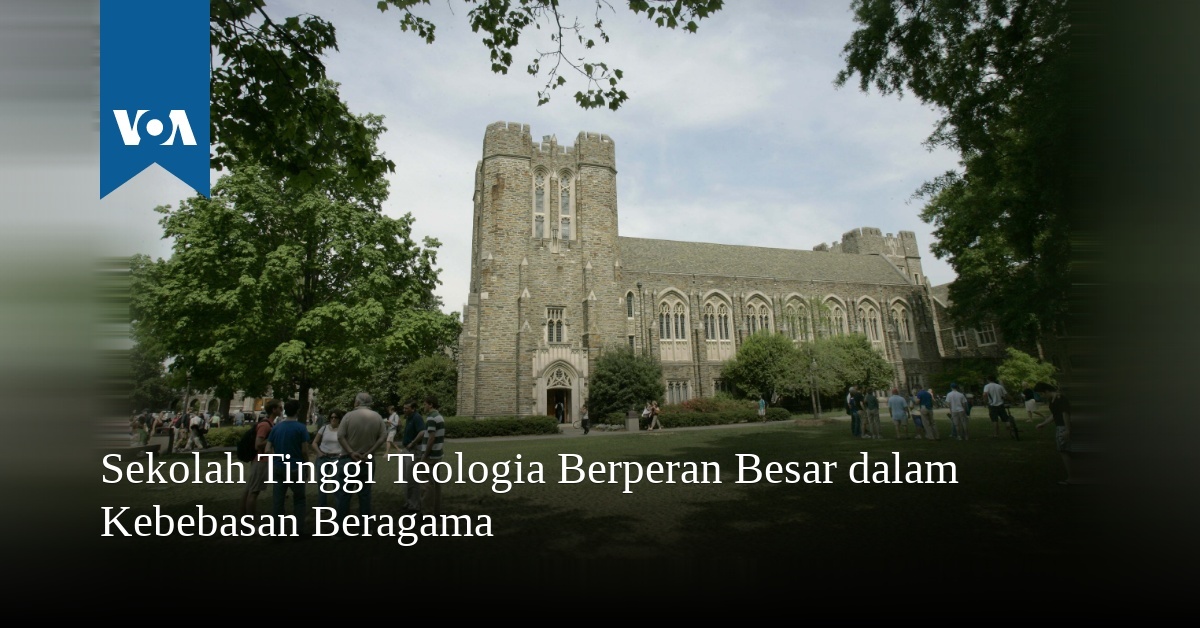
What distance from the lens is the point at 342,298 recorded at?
61.2 feet

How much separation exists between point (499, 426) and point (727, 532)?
768 inches

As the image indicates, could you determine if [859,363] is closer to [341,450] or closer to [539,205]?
[539,205]

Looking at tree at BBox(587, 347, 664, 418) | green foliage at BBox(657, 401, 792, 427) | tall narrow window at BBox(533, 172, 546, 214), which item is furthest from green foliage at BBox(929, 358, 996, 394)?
tall narrow window at BBox(533, 172, 546, 214)

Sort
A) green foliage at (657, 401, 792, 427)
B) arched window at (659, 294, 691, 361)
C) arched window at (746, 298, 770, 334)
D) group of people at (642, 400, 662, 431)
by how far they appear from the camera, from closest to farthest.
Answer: group of people at (642, 400, 662, 431), green foliage at (657, 401, 792, 427), arched window at (659, 294, 691, 361), arched window at (746, 298, 770, 334)

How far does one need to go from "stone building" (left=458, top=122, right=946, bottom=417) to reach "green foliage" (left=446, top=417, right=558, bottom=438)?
3801mm

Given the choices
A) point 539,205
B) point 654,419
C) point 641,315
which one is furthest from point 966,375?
point 539,205

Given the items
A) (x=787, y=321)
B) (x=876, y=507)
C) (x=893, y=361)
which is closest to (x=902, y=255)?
(x=893, y=361)

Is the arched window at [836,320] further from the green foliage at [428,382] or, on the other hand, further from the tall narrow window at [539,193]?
the green foliage at [428,382]

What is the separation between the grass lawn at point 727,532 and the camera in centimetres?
433

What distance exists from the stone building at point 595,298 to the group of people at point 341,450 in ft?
69.4

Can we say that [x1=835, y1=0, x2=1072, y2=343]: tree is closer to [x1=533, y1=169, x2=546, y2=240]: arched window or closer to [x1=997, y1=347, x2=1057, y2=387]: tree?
[x1=533, y1=169, x2=546, y2=240]: arched window

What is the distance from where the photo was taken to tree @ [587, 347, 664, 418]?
29.2 metres

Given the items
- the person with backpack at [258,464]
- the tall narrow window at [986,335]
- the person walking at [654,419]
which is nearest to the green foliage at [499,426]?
the person walking at [654,419]

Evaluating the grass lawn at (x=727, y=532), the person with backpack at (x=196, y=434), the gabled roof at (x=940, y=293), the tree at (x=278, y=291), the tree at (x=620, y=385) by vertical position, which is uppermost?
the gabled roof at (x=940, y=293)
